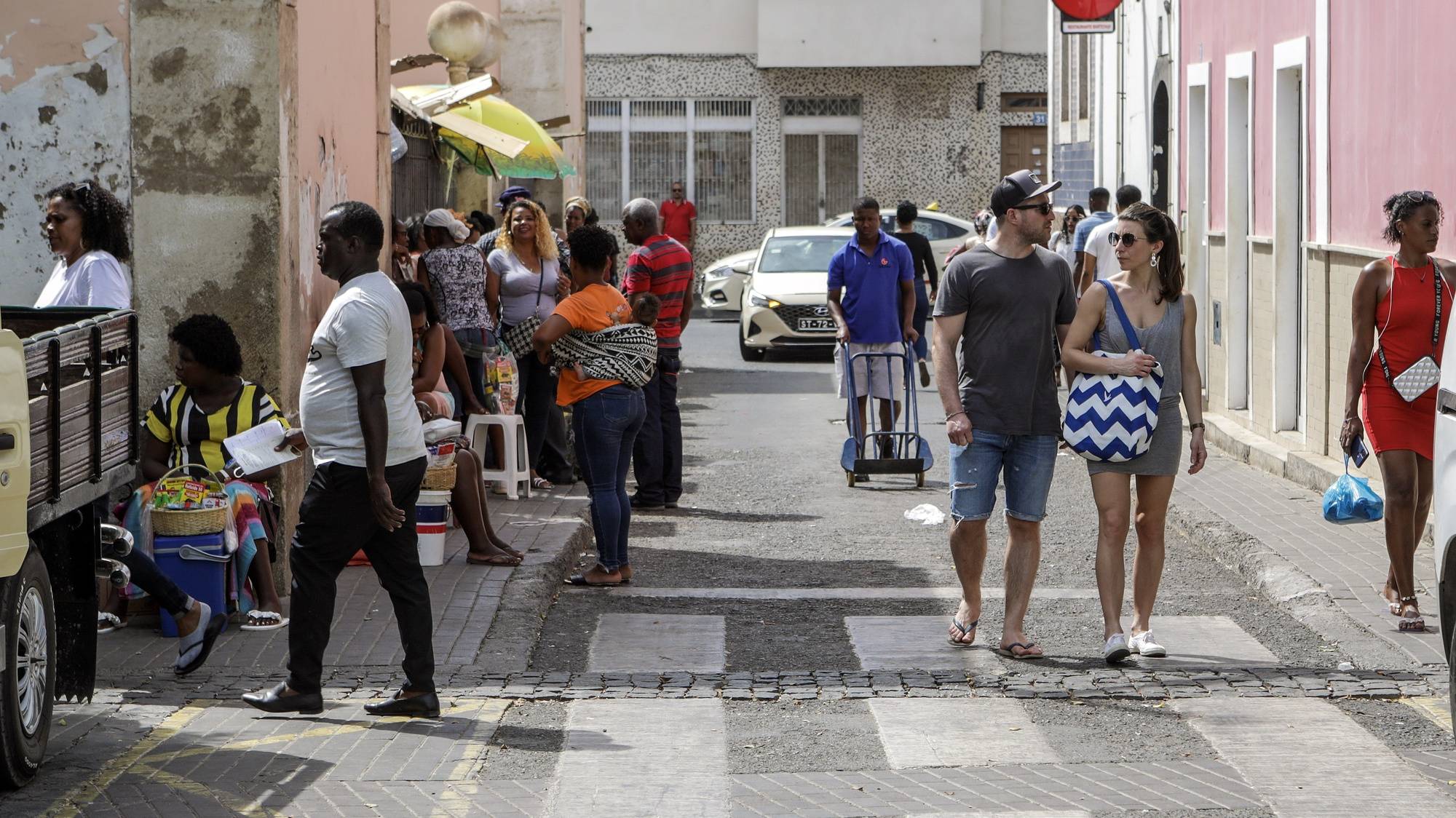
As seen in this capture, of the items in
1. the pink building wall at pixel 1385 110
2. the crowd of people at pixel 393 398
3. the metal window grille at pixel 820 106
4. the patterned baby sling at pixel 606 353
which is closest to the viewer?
the crowd of people at pixel 393 398

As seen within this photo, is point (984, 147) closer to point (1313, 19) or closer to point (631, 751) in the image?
point (1313, 19)

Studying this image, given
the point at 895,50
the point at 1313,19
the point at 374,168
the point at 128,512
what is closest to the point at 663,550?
the point at 374,168

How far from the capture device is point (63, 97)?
8.69 meters

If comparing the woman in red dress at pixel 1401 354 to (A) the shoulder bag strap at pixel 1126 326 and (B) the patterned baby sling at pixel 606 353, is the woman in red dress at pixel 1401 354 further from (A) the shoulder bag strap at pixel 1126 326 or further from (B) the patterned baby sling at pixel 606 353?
(B) the patterned baby sling at pixel 606 353

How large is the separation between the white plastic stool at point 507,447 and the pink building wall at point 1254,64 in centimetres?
568

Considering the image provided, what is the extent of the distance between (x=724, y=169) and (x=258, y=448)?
29.7 m

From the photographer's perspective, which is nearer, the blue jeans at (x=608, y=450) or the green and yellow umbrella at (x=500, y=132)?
the blue jeans at (x=608, y=450)

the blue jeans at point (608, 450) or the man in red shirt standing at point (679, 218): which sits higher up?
the man in red shirt standing at point (679, 218)

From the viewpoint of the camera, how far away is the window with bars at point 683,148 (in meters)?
37.0

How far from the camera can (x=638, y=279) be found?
11469 mm

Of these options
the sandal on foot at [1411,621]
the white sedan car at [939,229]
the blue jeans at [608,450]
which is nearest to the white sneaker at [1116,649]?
the sandal on foot at [1411,621]

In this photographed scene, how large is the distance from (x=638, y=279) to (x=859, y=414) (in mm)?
2385

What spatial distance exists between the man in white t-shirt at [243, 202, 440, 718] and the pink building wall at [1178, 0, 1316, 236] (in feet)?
28.2

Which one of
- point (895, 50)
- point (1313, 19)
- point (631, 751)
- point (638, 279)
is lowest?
point (631, 751)
